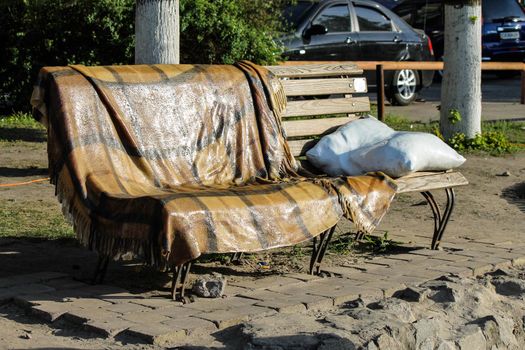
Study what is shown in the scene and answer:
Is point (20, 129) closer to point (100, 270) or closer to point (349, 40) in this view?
point (349, 40)

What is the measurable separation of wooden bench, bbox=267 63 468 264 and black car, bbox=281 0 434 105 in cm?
656

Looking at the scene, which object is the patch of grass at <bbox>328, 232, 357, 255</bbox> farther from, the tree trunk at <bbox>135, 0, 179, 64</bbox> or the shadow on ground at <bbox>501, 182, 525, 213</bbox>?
the shadow on ground at <bbox>501, 182, 525, 213</bbox>

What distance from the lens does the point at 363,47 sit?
15.7 m

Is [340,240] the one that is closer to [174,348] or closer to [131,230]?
[131,230]

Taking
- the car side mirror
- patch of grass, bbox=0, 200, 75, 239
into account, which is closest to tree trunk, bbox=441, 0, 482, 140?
the car side mirror

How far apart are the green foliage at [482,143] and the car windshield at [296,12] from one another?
3798mm

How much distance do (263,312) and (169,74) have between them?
5.94 feet

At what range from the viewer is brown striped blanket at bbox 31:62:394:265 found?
5.15m

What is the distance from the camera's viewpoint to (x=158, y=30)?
7.36 m

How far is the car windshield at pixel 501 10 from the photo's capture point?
71.7 feet

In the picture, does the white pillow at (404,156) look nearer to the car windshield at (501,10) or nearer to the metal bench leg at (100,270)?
the metal bench leg at (100,270)

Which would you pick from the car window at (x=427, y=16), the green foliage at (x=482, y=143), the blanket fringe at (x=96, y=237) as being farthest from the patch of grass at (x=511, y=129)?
the car window at (x=427, y=16)

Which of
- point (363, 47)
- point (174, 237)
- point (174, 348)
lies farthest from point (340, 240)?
point (363, 47)

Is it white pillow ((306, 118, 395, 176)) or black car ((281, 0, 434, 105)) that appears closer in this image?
white pillow ((306, 118, 395, 176))
